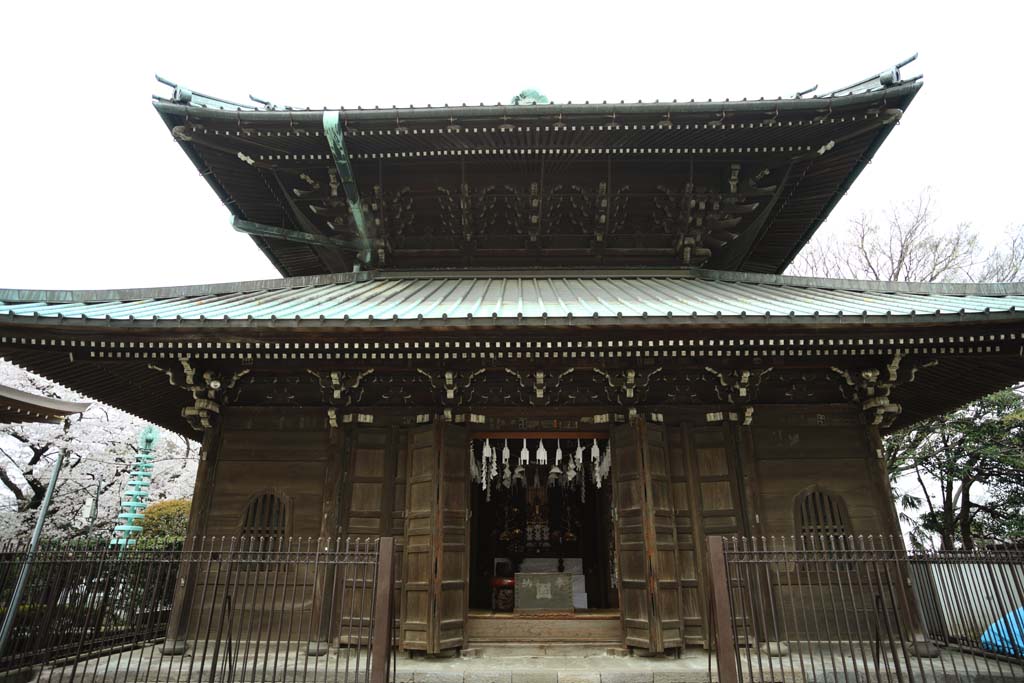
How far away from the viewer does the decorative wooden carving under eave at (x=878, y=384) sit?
7461 mm

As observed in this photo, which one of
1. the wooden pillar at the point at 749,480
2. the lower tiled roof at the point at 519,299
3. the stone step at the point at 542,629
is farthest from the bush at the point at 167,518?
the wooden pillar at the point at 749,480

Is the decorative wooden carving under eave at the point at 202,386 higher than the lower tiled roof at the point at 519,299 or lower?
lower

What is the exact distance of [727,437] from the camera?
8.06 m

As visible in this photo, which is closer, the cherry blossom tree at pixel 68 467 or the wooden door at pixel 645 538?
the wooden door at pixel 645 538

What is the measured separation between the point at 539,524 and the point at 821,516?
7.49 metres

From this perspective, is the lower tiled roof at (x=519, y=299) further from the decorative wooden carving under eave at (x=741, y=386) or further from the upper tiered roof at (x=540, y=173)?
the decorative wooden carving under eave at (x=741, y=386)

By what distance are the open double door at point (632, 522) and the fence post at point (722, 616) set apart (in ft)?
4.41

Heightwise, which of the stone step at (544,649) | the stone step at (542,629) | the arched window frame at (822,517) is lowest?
the stone step at (544,649)

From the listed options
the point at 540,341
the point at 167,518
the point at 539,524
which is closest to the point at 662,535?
the point at 540,341

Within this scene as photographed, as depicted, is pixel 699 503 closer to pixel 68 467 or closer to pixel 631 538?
pixel 631 538

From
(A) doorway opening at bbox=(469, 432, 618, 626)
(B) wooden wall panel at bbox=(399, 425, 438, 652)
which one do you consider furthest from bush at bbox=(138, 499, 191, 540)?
(B) wooden wall panel at bbox=(399, 425, 438, 652)

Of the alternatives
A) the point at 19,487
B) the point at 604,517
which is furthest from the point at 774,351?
the point at 19,487

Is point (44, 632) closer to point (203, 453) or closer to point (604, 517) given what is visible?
point (203, 453)

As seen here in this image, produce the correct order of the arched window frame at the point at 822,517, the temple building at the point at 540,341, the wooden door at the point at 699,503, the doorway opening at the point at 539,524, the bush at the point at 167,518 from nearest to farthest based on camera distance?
the temple building at the point at 540,341
the wooden door at the point at 699,503
the arched window frame at the point at 822,517
the doorway opening at the point at 539,524
the bush at the point at 167,518
